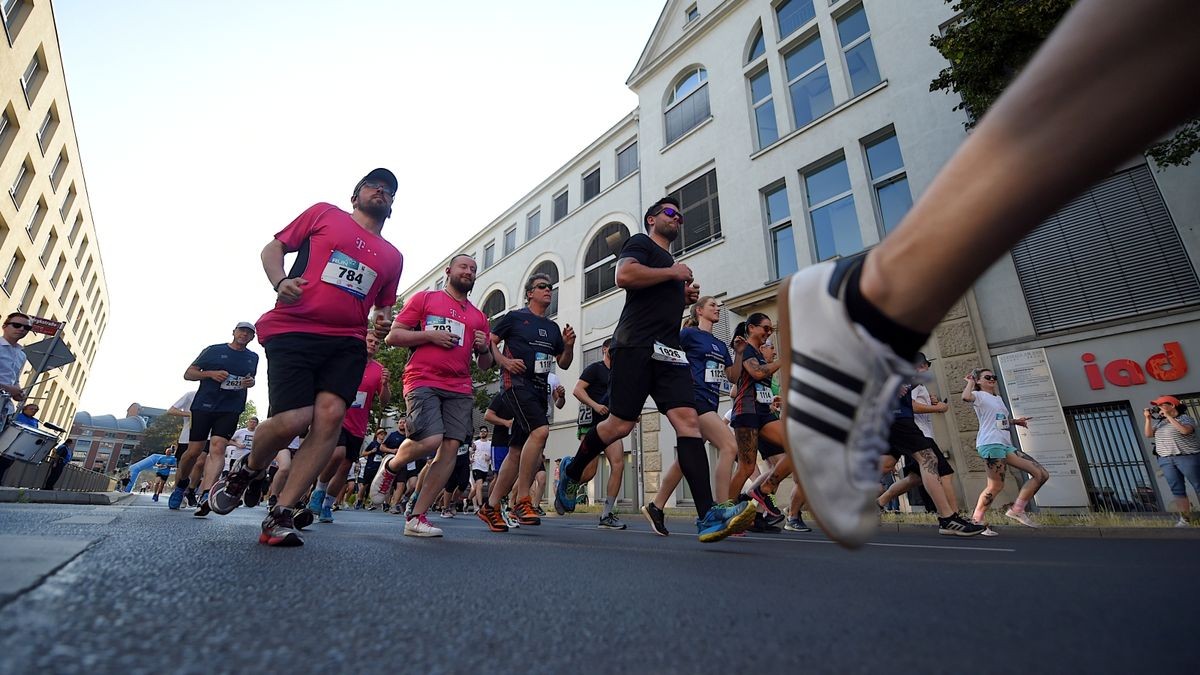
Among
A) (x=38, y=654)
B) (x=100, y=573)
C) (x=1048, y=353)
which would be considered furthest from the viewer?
(x=1048, y=353)

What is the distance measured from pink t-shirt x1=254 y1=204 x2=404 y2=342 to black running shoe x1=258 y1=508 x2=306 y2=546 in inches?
33.6

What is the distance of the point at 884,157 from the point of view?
1266 centimetres

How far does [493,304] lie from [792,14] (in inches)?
667

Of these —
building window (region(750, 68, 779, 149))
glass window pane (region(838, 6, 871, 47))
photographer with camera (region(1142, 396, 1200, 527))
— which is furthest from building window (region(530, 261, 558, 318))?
photographer with camera (region(1142, 396, 1200, 527))

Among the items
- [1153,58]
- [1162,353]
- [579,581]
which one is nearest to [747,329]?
[579,581]

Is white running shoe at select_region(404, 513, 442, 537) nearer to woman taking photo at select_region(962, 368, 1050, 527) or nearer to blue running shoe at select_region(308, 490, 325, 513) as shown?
blue running shoe at select_region(308, 490, 325, 513)

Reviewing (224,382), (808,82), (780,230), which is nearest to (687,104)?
(808,82)

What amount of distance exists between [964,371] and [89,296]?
4317cm

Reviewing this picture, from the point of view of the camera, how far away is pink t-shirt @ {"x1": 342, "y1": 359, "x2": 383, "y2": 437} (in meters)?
5.92

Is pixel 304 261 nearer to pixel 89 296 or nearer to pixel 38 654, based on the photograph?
pixel 38 654

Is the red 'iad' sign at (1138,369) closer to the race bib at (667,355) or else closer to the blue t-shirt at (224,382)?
the race bib at (667,355)

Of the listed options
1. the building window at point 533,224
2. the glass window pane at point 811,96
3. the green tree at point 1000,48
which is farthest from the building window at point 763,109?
the building window at point 533,224

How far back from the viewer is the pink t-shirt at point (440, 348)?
4.01 metres

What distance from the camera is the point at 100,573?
1282mm
